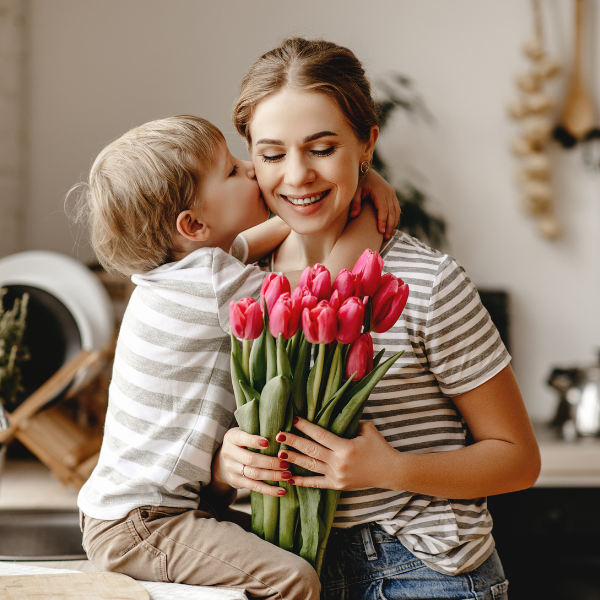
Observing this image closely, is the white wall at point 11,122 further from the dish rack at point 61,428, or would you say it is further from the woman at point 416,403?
the woman at point 416,403

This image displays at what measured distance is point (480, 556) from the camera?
915mm

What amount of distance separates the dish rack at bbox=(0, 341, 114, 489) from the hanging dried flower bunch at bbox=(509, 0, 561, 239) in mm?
2022

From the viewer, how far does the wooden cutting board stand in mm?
755

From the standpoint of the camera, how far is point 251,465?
2.56 feet

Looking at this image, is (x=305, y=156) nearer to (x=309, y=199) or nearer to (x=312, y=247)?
(x=309, y=199)

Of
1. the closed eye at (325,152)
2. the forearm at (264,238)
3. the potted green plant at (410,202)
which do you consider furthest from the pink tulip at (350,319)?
the potted green plant at (410,202)

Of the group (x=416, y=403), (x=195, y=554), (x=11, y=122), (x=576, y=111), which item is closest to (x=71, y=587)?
(x=195, y=554)

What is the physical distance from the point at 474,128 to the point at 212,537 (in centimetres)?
274

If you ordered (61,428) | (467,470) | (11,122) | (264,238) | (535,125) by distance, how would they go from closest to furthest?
(467,470) < (264,238) < (61,428) < (11,122) < (535,125)

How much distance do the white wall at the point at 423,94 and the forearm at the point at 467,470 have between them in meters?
2.31

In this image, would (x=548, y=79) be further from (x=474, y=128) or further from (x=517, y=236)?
(x=517, y=236)

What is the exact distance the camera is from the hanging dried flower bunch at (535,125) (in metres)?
3.05

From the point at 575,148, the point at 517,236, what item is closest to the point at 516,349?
the point at 517,236

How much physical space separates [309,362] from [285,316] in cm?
11
